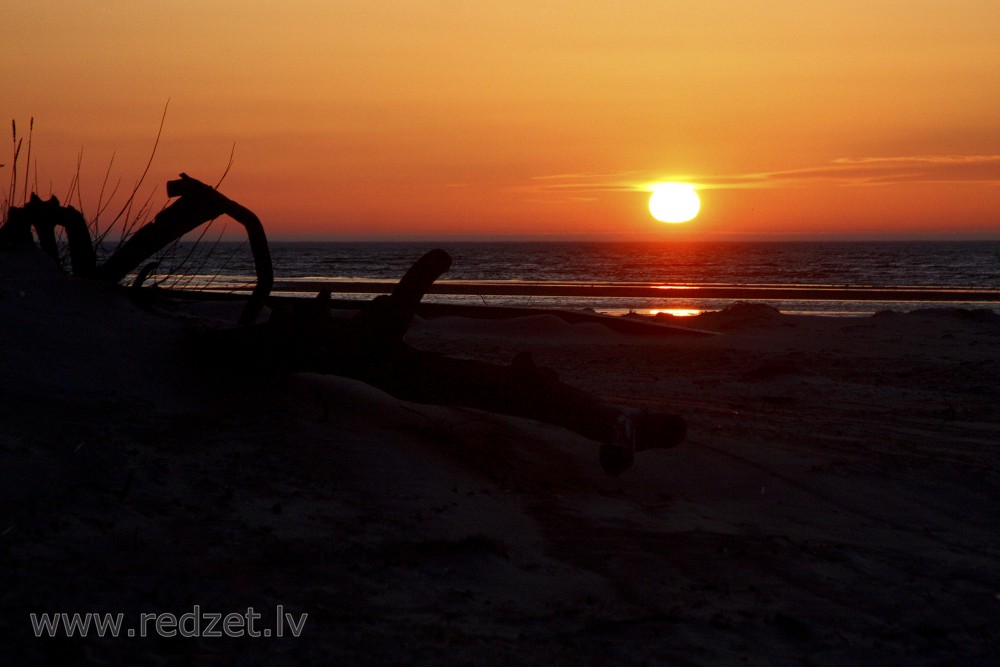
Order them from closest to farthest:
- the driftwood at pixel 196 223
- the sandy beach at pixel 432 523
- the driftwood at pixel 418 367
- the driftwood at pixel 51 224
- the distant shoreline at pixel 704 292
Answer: the sandy beach at pixel 432 523 < the driftwood at pixel 418 367 < the driftwood at pixel 196 223 < the driftwood at pixel 51 224 < the distant shoreline at pixel 704 292

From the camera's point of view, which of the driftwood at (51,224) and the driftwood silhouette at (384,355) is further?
the driftwood at (51,224)

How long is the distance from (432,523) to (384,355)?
1.11 metres

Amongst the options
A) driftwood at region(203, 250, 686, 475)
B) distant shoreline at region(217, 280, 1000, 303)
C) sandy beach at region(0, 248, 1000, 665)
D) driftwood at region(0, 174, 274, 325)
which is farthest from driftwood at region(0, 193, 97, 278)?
distant shoreline at region(217, 280, 1000, 303)

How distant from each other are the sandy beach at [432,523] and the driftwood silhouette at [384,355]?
0.72 ft

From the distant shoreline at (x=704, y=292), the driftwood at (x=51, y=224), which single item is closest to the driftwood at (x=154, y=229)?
the driftwood at (x=51, y=224)

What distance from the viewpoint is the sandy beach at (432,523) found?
8.48 ft

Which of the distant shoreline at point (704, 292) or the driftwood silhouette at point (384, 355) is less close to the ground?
the driftwood silhouette at point (384, 355)

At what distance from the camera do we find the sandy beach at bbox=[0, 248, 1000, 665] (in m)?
2.58

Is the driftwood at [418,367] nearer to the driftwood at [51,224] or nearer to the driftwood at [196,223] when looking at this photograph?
the driftwood at [196,223]

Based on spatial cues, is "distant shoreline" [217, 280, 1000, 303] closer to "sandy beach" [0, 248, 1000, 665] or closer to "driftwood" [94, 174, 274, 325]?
"driftwood" [94, 174, 274, 325]

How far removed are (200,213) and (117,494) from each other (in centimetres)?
210

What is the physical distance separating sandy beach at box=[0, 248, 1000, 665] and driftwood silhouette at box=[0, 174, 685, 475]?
0.72ft

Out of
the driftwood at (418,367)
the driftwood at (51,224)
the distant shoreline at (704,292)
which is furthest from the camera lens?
the distant shoreline at (704,292)

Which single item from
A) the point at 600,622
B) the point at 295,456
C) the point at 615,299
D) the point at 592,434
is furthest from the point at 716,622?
the point at 615,299
